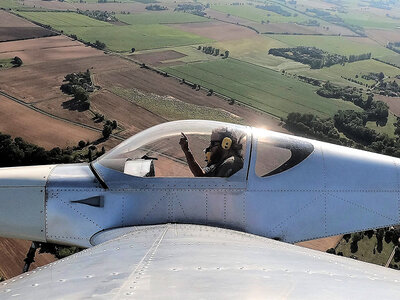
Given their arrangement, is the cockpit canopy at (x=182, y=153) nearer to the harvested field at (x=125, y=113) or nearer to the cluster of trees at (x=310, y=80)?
the harvested field at (x=125, y=113)

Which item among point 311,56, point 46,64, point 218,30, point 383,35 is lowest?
point 46,64

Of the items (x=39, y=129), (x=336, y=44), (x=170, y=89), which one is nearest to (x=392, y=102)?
(x=170, y=89)

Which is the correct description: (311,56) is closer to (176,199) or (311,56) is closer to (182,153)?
(182,153)

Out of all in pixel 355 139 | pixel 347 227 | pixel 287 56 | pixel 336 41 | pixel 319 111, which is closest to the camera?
pixel 347 227

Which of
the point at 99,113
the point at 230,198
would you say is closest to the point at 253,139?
the point at 230,198

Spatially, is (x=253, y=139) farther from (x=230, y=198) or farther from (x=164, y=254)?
(x=164, y=254)

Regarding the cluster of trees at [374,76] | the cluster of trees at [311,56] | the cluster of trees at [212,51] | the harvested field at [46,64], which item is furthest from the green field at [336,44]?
the harvested field at [46,64]
